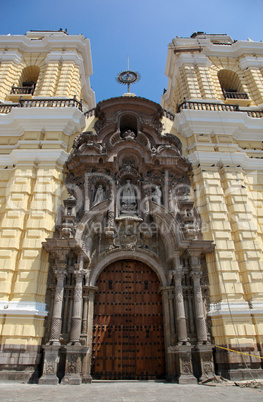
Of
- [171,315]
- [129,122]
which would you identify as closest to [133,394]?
[171,315]

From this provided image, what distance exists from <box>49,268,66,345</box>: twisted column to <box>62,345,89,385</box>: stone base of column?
1.57 feet

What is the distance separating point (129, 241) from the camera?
404 inches

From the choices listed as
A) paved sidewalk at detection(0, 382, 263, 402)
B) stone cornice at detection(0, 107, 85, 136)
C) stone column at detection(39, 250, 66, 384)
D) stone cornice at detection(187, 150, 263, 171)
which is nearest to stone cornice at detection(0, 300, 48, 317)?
stone column at detection(39, 250, 66, 384)

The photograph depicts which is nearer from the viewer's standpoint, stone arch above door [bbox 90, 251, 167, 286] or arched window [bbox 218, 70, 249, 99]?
stone arch above door [bbox 90, 251, 167, 286]

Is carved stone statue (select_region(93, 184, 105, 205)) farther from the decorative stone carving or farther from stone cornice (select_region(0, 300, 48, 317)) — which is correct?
stone cornice (select_region(0, 300, 48, 317))

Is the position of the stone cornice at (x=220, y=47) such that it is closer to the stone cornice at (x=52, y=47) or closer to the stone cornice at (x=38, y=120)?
the stone cornice at (x=52, y=47)

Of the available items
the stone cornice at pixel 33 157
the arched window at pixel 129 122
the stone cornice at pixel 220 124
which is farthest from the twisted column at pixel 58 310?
the stone cornice at pixel 220 124

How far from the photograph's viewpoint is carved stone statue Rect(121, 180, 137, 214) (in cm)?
1088

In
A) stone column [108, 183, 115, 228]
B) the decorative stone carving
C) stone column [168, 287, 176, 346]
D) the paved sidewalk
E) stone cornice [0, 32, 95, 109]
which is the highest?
stone cornice [0, 32, 95, 109]

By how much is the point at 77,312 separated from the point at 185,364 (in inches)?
137

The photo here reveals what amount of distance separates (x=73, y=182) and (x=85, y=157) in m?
1.12

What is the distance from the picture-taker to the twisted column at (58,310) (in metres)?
8.21

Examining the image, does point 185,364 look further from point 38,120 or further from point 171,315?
point 38,120

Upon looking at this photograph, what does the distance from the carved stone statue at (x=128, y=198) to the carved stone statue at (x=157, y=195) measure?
30.0 inches
